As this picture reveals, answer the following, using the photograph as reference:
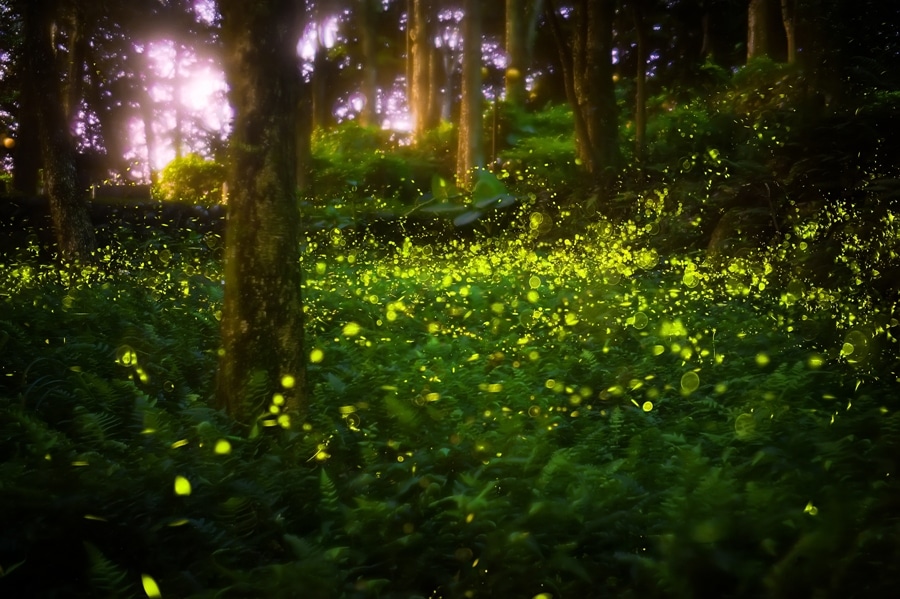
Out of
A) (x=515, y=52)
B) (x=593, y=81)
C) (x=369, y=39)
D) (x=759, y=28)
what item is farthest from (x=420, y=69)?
(x=593, y=81)

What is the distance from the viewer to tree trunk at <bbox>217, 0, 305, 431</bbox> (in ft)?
14.8

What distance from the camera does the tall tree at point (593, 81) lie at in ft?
41.2

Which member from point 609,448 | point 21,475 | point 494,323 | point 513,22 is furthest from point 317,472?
point 513,22

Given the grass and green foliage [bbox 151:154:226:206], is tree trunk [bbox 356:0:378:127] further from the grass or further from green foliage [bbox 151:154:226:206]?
the grass

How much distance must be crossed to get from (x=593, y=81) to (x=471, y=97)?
4397mm

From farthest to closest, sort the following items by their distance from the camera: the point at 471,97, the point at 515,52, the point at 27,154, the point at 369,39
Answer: the point at 369,39 → the point at 515,52 → the point at 27,154 → the point at 471,97

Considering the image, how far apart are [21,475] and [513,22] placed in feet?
62.7

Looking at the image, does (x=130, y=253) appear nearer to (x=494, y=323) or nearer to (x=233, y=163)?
(x=494, y=323)

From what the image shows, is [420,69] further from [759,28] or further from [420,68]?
[759,28]

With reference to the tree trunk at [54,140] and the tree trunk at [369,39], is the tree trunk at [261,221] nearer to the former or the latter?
the tree trunk at [54,140]

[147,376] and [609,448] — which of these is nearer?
[609,448]

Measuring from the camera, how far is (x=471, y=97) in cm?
1656

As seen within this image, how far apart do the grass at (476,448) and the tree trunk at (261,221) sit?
29 centimetres

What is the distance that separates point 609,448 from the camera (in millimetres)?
4590
